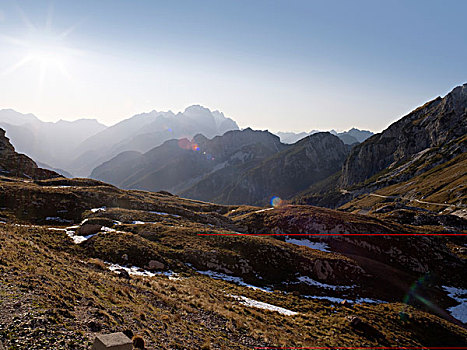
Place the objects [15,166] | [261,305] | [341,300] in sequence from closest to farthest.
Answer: [261,305] → [341,300] → [15,166]

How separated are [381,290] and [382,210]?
99183 mm

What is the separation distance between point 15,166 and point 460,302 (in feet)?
392

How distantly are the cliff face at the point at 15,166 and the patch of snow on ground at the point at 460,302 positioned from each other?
108996mm

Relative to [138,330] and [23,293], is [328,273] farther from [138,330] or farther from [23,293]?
[23,293]

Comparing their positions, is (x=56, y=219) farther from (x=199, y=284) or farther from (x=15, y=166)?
(x=15, y=166)

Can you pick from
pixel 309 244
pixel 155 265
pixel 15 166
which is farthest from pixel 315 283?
pixel 15 166

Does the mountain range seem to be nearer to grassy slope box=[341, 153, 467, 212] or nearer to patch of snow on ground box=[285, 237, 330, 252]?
patch of snow on ground box=[285, 237, 330, 252]

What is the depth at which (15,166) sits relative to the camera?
8275 centimetres

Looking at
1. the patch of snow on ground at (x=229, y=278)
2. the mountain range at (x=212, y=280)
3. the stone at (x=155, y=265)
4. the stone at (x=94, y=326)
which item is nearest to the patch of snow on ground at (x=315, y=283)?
the mountain range at (x=212, y=280)

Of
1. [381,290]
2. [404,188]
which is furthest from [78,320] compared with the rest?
[404,188]

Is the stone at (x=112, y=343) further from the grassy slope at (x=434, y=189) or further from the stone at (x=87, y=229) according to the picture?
the grassy slope at (x=434, y=189)

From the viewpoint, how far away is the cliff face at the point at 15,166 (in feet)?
259

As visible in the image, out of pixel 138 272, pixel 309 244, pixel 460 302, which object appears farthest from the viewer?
pixel 309 244

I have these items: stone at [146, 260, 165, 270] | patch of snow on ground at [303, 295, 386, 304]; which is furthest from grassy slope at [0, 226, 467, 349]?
stone at [146, 260, 165, 270]
